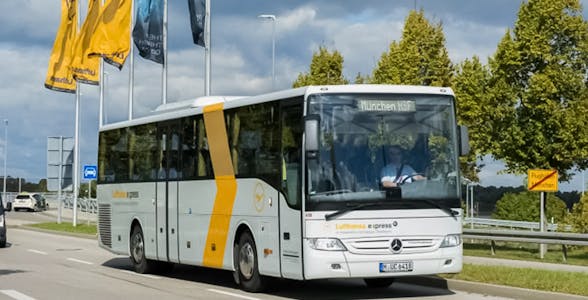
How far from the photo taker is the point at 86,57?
38.0m

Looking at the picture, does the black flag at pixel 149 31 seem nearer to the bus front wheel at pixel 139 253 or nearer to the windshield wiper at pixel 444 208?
the bus front wheel at pixel 139 253

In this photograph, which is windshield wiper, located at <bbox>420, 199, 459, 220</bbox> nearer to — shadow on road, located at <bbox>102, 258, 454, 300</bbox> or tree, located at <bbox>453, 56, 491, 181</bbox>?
shadow on road, located at <bbox>102, 258, 454, 300</bbox>

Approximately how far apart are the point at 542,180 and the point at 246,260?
36.2 ft

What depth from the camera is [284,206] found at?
13914 mm

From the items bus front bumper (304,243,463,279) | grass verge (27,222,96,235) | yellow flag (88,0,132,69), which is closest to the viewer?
bus front bumper (304,243,463,279)

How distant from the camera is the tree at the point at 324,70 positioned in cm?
5028

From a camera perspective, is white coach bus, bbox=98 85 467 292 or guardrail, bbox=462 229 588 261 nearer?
white coach bus, bbox=98 85 467 292

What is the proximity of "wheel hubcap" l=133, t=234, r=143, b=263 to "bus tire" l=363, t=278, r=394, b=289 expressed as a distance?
604 cm

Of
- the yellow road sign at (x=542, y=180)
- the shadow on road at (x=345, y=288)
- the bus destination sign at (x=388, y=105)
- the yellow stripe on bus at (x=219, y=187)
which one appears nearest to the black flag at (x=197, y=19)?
the yellow road sign at (x=542, y=180)

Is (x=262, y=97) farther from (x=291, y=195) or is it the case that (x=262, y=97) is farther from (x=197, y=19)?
(x=197, y=19)

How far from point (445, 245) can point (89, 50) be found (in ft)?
83.5

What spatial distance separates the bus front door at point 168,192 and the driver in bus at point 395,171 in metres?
5.65

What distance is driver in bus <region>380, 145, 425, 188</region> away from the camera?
43.9 ft

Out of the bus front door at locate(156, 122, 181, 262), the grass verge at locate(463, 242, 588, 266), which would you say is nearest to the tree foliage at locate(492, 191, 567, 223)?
the grass verge at locate(463, 242, 588, 266)
